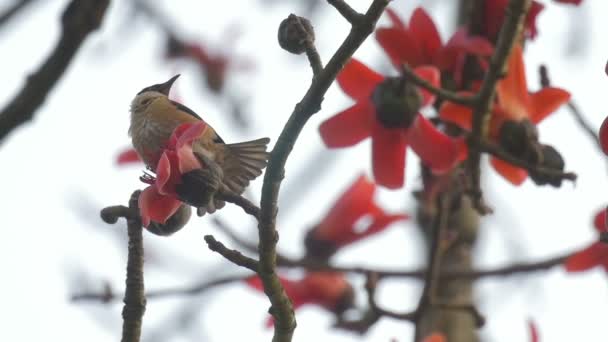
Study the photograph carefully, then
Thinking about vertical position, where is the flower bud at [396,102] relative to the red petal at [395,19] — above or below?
below

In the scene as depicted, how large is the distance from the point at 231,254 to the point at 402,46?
32.2 inches

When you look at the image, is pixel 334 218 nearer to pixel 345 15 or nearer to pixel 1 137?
pixel 1 137

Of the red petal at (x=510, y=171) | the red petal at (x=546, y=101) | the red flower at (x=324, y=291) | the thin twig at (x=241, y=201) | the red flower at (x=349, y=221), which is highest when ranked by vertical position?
the red flower at (x=349, y=221)

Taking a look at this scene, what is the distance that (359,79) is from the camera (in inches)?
68.0

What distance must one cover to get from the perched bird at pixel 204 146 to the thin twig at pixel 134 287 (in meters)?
0.09

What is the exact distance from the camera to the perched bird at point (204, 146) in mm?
1233

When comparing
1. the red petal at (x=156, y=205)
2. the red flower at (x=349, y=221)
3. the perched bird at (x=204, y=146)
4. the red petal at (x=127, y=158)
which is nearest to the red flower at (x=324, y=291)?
the red flower at (x=349, y=221)

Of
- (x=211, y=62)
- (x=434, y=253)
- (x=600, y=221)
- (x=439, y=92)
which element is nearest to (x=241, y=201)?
(x=439, y=92)

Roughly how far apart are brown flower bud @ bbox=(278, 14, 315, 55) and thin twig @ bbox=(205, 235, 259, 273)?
23 cm

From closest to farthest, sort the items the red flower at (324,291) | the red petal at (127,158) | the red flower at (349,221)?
Answer: 1. the red petal at (127,158)
2. the red flower at (349,221)
3. the red flower at (324,291)

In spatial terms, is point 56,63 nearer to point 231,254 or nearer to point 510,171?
point 231,254

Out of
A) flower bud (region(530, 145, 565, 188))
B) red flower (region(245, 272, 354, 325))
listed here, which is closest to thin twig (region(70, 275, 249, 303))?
red flower (region(245, 272, 354, 325))

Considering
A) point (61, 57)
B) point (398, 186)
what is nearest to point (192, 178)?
point (61, 57)

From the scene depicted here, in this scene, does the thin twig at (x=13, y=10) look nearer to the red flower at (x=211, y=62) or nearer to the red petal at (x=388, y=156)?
the red petal at (x=388, y=156)
